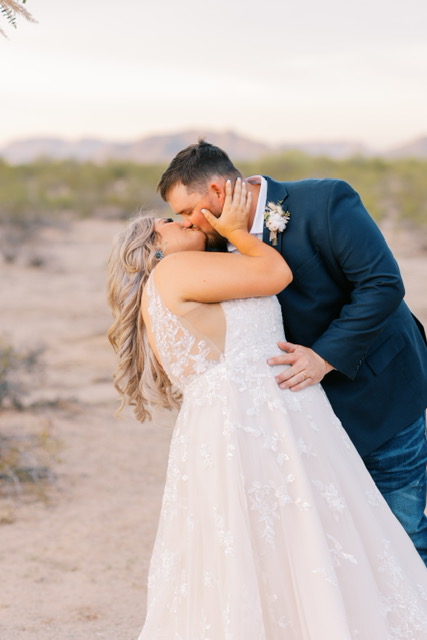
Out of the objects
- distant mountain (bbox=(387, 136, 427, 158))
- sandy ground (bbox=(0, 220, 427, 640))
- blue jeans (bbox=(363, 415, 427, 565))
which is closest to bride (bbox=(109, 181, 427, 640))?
blue jeans (bbox=(363, 415, 427, 565))

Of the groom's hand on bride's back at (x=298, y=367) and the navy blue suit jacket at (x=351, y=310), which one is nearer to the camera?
the groom's hand on bride's back at (x=298, y=367)

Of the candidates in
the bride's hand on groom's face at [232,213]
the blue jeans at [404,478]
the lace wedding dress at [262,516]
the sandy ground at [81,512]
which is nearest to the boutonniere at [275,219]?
the bride's hand on groom's face at [232,213]

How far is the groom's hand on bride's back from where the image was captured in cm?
310

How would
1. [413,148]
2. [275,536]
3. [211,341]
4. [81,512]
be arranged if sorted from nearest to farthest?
[275,536]
[211,341]
[81,512]
[413,148]

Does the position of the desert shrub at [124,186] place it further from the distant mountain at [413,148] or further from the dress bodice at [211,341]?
the distant mountain at [413,148]

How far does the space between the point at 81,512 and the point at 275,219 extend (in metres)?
3.32

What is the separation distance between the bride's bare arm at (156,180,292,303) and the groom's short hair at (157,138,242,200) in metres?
0.10

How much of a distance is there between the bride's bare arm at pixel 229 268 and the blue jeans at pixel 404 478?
923 millimetres

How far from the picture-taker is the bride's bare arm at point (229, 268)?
9.82 feet

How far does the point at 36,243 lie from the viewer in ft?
65.7

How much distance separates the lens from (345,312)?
3328 millimetres

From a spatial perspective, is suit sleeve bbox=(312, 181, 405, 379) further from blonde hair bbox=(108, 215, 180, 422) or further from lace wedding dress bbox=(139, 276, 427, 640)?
blonde hair bbox=(108, 215, 180, 422)

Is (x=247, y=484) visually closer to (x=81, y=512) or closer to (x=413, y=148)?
(x=81, y=512)

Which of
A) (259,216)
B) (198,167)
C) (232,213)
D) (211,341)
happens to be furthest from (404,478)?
(198,167)
